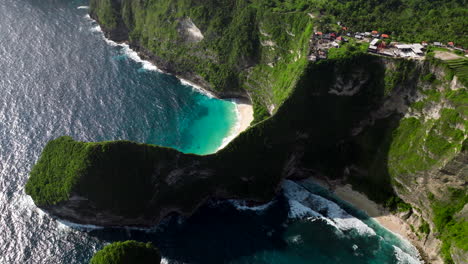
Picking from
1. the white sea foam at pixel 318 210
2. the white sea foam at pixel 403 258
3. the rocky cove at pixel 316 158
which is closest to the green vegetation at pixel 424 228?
the rocky cove at pixel 316 158

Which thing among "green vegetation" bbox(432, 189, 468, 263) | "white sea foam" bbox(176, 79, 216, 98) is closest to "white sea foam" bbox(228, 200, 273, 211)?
"green vegetation" bbox(432, 189, 468, 263)

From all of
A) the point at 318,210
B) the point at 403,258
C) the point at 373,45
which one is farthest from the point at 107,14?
the point at 403,258

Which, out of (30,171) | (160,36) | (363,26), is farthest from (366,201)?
(160,36)

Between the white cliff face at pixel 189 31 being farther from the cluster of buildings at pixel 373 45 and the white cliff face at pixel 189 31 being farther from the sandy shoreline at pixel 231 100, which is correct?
the cluster of buildings at pixel 373 45

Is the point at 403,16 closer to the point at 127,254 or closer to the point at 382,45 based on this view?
the point at 382,45

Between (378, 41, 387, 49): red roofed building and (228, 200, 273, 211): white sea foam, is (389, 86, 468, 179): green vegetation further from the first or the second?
(228, 200, 273, 211): white sea foam

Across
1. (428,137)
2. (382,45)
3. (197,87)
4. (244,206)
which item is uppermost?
(382,45)
